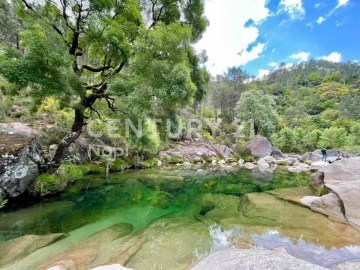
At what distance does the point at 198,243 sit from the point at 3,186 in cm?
816

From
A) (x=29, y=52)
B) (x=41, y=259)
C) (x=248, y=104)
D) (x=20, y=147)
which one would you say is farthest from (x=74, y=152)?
(x=248, y=104)

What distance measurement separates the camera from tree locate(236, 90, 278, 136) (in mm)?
39750

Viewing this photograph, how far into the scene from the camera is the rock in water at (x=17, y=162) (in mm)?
9547

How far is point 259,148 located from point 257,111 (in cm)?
794

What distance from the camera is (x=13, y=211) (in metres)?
9.52

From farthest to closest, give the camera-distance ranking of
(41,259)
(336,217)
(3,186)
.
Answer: (3,186)
(336,217)
(41,259)

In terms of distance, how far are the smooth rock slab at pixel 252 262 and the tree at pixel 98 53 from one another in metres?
7.00

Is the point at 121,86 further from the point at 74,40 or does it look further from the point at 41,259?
the point at 41,259

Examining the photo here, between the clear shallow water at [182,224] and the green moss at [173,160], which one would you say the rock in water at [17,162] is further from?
the green moss at [173,160]

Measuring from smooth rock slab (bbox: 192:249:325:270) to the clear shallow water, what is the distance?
1.92ft

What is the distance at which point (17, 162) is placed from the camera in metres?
9.96

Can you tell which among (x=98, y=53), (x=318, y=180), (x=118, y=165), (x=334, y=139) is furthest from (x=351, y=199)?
(x=334, y=139)

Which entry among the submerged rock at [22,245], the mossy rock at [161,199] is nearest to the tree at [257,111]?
the mossy rock at [161,199]

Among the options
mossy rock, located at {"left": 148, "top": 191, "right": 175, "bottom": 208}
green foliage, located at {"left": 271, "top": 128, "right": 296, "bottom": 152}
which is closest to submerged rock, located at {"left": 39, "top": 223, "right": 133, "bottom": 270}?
mossy rock, located at {"left": 148, "top": 191, "right": 175, "bottom": 208}
